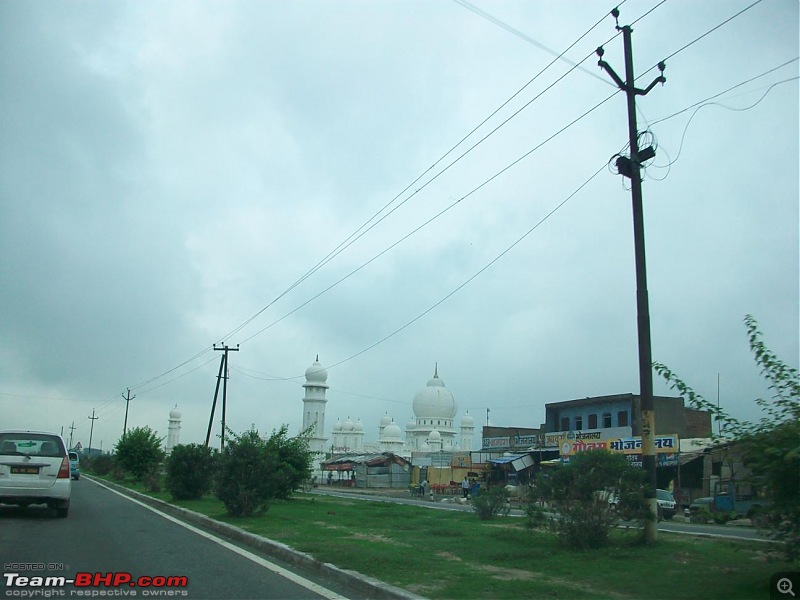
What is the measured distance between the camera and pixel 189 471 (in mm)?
25500

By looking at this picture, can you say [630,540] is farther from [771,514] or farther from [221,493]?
[221,493]

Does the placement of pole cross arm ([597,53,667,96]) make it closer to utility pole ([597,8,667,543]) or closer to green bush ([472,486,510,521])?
utility pole ([597,8,667,543])

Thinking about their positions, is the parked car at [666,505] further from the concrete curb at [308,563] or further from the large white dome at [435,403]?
the large white dome at [435,403]

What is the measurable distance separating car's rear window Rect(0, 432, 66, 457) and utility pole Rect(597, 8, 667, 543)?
12.1m

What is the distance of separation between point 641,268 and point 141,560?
9389mm

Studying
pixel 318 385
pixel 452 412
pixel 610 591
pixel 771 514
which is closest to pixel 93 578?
pixel 610 591

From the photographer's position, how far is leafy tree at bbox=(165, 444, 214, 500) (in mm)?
25438

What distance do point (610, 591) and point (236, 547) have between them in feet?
23.6

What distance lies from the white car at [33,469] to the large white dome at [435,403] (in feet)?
246

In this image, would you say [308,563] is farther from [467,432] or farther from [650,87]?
[467,432]

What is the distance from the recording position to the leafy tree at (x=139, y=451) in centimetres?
4341

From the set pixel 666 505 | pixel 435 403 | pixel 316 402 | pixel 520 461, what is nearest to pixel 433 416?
pixel 435 403

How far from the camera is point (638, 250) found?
1258 centimetres

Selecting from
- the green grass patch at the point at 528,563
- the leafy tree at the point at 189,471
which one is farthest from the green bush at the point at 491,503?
the leafy tree at the point at 189,471
